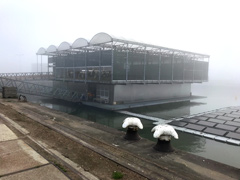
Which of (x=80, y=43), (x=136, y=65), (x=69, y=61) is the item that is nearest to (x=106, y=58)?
(x=136, y=65)

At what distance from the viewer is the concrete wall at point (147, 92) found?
84.4 ft

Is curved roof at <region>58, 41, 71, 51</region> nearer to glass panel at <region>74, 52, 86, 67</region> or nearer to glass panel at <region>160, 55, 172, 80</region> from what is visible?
glass panel at <region>74, 52, 86, 67</region>

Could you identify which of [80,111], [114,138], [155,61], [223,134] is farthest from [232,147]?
[155,61]

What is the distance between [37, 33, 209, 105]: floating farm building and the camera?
953 inches

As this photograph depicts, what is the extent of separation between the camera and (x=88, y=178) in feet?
17.0

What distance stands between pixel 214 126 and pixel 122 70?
41.4ft

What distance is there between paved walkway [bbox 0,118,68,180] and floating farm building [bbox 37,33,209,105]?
55.6ft

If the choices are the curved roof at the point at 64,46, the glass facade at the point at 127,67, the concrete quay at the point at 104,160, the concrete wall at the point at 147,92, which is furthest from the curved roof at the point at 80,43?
the concrete quay at the point at 104,160

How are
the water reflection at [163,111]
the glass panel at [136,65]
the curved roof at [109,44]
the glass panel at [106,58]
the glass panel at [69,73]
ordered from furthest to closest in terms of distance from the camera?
the glass panel at [69,73], the glass panel at [136,65], the glass panel at [106,58], the curved roof at [109,44], the water reflection at [163,111]

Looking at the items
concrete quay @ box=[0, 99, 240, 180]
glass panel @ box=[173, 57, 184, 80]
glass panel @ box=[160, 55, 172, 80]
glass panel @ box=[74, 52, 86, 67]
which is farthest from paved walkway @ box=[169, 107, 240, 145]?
glass panel @ box=[74, 52, 86, 67]

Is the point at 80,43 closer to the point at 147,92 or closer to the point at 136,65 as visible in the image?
the point at 136,65

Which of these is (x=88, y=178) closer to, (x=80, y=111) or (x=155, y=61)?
(x=80, y=111)

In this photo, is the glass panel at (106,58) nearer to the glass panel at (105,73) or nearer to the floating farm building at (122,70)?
the floating farm building at (122,70)

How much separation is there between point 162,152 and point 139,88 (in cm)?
2047
